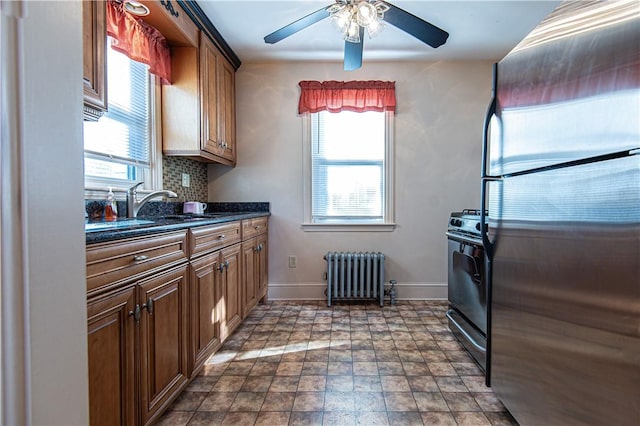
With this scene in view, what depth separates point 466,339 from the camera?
215 cm

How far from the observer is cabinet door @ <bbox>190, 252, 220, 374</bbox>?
70.7 inches

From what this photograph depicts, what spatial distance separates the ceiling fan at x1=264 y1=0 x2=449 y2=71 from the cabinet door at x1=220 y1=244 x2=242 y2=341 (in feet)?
5.15

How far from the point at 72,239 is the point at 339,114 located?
→ 3304mm

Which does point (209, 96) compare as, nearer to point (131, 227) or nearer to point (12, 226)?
point (131, 227)

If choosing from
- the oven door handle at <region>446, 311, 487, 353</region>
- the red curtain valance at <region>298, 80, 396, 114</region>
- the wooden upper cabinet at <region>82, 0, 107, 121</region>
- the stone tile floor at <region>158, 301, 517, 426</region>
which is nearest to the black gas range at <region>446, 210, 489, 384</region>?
the oven door handle at <region>446, 311, 487, 353</region>

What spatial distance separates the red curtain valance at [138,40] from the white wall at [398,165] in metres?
1.11

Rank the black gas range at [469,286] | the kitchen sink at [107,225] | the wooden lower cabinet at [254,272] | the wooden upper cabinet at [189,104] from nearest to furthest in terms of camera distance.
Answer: the kitchen sink at [107,225] → the black gas range at [469,286] → the wooden upper cabinet at [189,104] → the wooden lower cabinet at [254,272]

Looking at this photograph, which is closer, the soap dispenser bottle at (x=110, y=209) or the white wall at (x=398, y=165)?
the soap dispenser bottle at (x=110, y=209)

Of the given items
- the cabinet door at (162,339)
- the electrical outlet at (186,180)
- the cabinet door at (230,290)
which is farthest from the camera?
the electrical outlet at (186,180)

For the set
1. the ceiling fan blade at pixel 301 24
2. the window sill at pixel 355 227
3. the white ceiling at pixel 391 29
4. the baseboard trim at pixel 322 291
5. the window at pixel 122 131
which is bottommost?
the baseboard trim at pixel 322 291

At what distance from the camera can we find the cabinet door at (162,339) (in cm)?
134

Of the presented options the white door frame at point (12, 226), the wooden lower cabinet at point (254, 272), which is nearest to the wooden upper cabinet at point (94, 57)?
the white door frame at point (12, 226)

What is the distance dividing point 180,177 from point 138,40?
3.74 feet

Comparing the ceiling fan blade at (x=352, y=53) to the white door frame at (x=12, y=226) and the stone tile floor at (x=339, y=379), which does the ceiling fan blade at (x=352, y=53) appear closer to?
the stone tile floor at (x=339, y=379)
